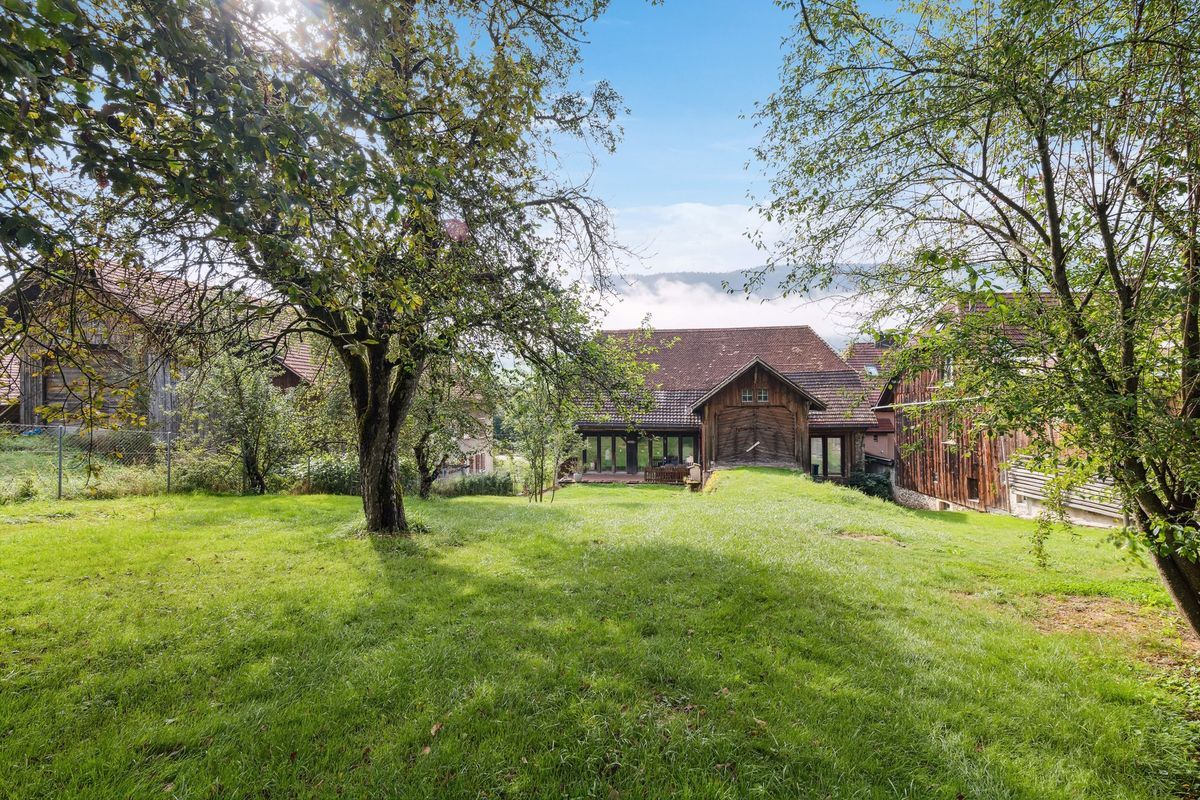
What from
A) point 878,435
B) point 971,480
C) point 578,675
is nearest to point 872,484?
point 971,480

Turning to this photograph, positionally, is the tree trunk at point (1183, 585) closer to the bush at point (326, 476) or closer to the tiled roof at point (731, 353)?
the bush at point (326, 476)

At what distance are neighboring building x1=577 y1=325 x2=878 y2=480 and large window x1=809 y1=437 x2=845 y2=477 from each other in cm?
6

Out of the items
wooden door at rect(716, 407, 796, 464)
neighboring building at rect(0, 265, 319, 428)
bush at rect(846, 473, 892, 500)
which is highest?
neighboring building at rect(0, 265, 319, 428)

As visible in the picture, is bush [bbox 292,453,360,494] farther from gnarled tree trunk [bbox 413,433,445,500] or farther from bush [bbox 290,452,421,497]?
gnarled tree trunk [bbox 413,433,445,500]

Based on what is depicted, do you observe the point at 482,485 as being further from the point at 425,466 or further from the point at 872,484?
the point at 872,484

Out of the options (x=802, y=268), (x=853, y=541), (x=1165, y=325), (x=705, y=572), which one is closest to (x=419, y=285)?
(x=802, y=268)

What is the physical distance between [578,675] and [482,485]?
67.1 ft

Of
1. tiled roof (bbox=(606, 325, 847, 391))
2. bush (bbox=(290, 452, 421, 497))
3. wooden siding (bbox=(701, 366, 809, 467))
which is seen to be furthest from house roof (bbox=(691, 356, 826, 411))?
bush (bbox=(290, 452, 421, 497))

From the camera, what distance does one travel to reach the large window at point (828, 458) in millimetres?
26967

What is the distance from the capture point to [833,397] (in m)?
26.6

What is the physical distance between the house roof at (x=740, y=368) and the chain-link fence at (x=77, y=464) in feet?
54.9

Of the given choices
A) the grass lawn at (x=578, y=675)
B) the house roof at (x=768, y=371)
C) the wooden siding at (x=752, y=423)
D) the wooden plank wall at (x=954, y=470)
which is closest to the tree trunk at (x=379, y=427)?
the grass lawn at (x=578, y=675)

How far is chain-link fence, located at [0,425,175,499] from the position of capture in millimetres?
11531

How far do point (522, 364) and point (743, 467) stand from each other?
18505mm
